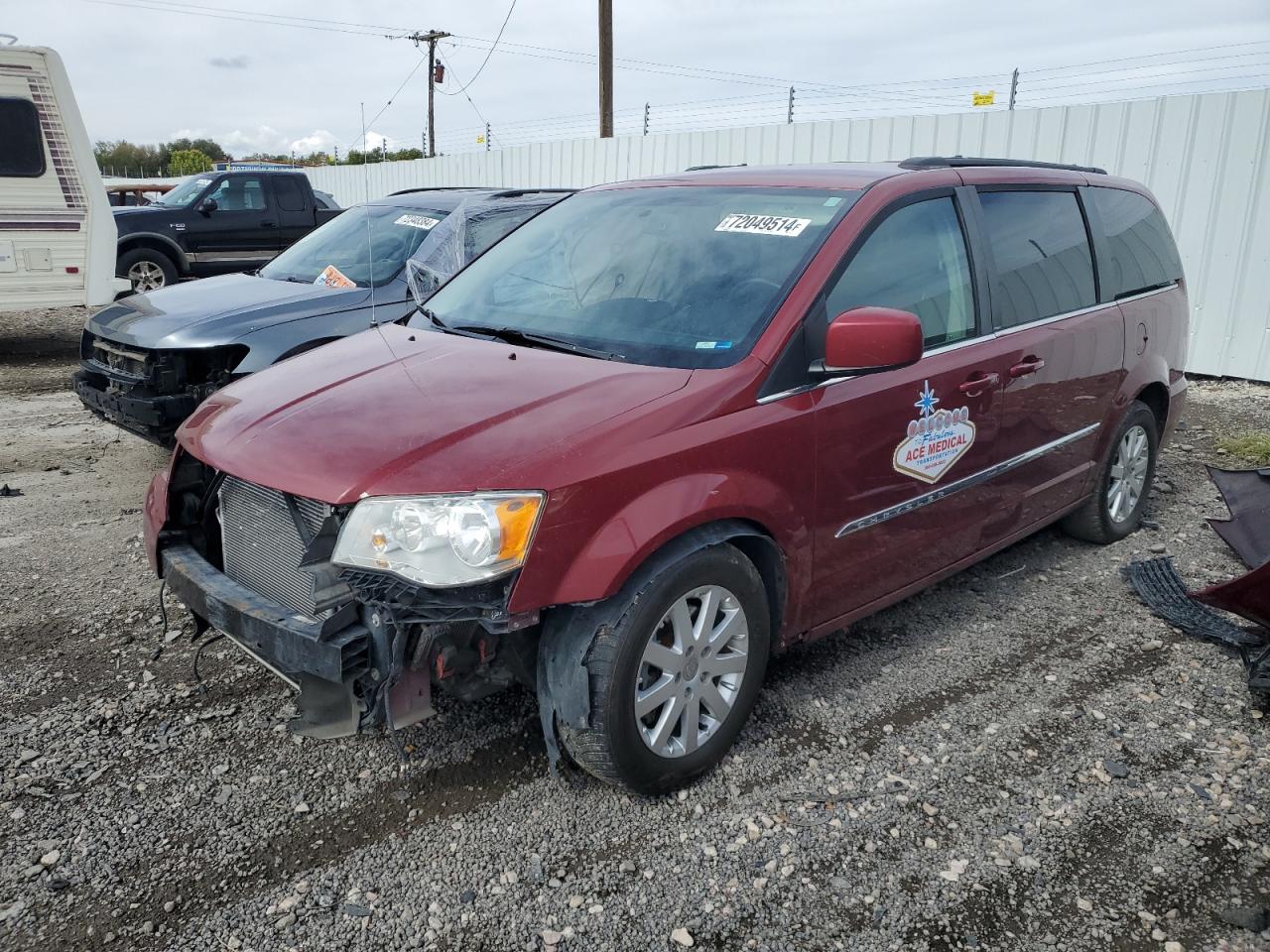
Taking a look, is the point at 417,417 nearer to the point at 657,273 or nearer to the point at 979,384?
the point at 657,273

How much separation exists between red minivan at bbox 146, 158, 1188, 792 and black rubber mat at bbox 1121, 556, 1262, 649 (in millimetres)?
752

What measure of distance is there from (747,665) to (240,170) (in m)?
13.5

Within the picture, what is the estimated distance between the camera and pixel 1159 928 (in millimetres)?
2471

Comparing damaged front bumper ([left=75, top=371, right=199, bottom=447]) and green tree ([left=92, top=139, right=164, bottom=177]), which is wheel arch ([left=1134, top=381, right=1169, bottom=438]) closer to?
damaged front bumper ([left=75, top=371, right=199, bottom=447])

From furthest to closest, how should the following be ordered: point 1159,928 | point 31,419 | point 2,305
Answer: point 2,305 < point 31,419 < point 1159,928

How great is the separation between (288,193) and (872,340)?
43.6 ft

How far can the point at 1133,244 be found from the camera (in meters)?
4.87

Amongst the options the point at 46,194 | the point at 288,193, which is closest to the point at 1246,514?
the point at 46,194

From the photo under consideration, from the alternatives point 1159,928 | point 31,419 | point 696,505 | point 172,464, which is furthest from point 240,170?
point 1159,928

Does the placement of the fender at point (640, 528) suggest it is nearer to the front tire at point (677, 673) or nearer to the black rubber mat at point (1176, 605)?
the front tire at point (677, 673)

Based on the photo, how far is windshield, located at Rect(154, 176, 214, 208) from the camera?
1365cm

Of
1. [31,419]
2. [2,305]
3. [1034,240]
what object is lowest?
[31,419]

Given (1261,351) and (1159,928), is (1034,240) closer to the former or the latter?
(1159,928)

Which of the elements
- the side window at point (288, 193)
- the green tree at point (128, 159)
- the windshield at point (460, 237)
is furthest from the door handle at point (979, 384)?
the green tree at point (128, 159)
